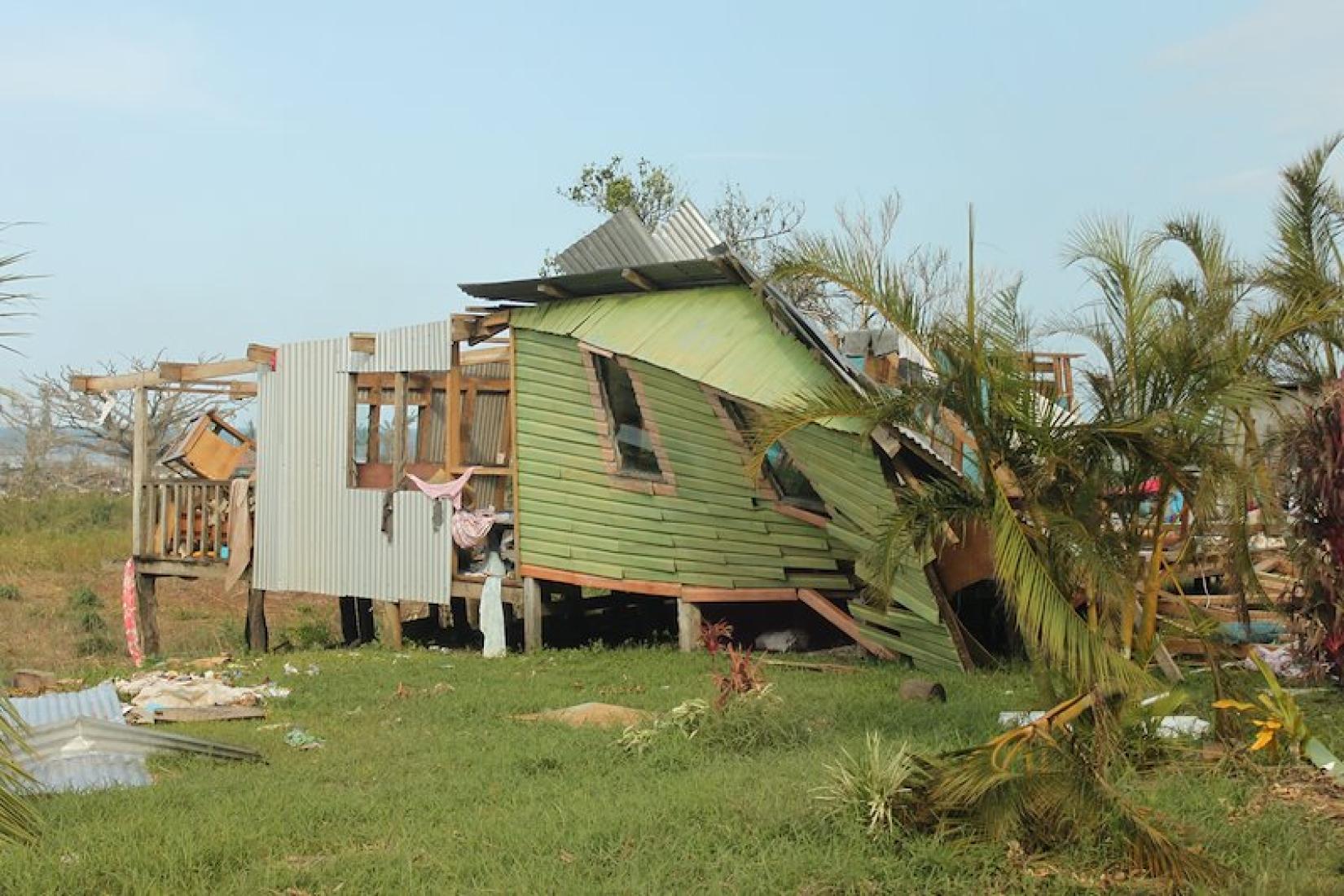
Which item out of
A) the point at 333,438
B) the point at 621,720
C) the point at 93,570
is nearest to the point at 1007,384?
the point at 621,720

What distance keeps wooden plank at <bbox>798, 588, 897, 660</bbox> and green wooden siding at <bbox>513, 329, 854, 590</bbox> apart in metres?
0.23

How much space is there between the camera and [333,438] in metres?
16.3

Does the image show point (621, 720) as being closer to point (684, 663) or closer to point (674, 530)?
point (684, 663)

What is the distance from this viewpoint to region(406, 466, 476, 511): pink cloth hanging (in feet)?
49.5

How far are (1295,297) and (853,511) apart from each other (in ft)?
16.4

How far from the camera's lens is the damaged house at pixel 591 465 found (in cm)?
1236

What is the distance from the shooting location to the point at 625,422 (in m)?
14.4

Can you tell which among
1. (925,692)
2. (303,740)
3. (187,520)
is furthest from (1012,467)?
(187,520)

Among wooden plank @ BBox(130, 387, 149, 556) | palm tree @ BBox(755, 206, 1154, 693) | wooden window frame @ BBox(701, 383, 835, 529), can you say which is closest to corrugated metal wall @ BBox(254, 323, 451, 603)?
wooden plank @ BBox(130, 387, 149, 556)

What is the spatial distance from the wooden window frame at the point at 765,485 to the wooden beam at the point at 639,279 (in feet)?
3.37

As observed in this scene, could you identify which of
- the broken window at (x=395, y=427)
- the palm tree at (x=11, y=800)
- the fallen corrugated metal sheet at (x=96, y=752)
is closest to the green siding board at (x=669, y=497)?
the broken window at (x=395, y=427)

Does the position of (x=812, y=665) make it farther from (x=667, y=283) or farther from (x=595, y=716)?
(x=667, y=283)

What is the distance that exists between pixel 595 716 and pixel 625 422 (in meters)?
5.21

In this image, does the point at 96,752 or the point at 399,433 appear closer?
the point at 96,752
